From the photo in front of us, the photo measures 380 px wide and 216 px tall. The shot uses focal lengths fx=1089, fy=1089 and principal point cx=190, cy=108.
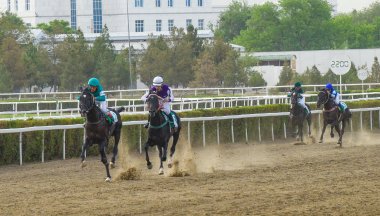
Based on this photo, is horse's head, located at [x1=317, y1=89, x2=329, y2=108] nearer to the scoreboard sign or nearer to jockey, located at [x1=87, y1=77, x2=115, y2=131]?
jockey, located at [x1=87, y1=77, x2=115, y2=131]

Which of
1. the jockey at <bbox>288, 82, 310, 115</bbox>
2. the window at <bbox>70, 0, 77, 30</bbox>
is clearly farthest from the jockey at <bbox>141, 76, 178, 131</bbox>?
the window at <bbox>70, 0, 77, 30</bbox>

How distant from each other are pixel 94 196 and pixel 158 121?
366 cm

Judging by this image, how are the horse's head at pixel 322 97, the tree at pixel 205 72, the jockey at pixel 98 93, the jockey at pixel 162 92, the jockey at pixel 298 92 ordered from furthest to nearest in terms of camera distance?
the tree at pixel 205 72, the jockey at pixel 298 92, the horse's head at pixel 322 97, the jockey at pixel 162 92, the jockey at pixel 98 93

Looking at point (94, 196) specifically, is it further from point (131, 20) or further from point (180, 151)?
point (131, 20)

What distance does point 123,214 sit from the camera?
37.3ft

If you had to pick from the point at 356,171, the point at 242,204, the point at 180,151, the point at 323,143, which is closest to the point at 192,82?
the point at 323,143

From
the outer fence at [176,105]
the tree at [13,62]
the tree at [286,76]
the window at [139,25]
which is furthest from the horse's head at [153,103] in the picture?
the window at [139,25]

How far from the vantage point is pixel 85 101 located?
1537 centimetres

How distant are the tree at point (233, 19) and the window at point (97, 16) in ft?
52.8

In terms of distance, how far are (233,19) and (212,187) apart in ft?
361

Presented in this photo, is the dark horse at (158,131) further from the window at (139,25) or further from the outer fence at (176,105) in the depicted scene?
the window at (139,25)

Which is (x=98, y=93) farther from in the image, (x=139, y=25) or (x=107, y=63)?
(x=139, y=25)

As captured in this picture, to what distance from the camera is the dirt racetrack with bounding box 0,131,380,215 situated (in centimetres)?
1186

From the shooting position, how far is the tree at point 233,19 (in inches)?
4829
